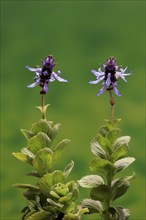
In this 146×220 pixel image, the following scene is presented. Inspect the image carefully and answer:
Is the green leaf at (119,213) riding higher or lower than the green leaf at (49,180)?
lower

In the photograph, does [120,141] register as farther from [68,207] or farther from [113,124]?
[68,207]

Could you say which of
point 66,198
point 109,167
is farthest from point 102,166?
point 66,198

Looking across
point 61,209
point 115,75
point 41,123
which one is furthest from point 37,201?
point 115,75

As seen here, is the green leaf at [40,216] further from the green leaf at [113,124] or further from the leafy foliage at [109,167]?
the green leaf at [113,124]

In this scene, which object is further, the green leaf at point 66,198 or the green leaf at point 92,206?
the green leaf at point 92,206

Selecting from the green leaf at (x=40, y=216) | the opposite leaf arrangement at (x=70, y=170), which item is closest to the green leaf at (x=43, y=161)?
the opposite leaf arrangement at (x=70, y=170)
